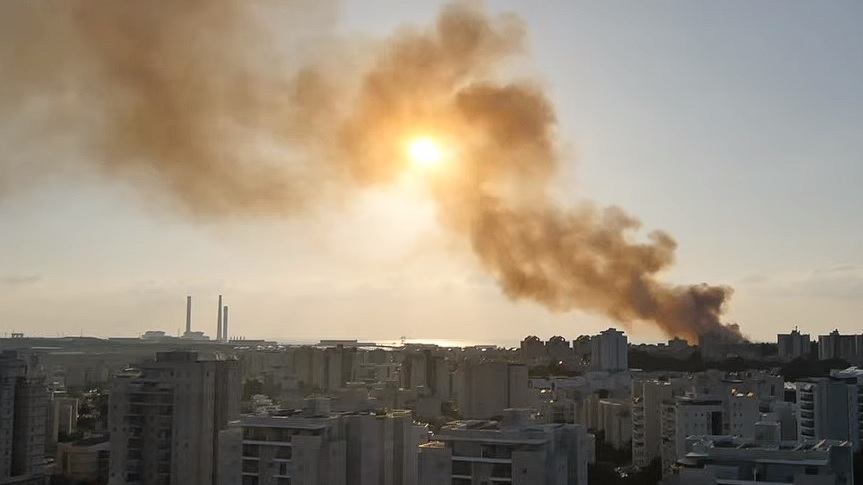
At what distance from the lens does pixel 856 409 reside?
73.5 ft

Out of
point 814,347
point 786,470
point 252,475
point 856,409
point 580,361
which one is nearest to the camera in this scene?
point 786,470

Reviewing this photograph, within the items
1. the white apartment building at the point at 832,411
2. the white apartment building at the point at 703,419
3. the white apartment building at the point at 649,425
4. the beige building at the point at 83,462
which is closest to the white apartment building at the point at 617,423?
the white apartment building at the point at 649,425

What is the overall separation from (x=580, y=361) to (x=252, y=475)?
4497cm

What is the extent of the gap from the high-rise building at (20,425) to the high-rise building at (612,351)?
35152 mm

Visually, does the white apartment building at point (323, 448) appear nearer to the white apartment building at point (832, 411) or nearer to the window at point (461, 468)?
the window at point (461, 468)

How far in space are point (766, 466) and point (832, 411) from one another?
10.2 m

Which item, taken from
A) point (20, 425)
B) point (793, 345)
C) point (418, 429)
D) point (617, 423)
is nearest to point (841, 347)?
point (793, 345)

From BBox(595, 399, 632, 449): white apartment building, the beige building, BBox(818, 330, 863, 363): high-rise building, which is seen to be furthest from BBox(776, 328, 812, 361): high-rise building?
the beige building

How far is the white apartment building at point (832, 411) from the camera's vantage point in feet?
71.7

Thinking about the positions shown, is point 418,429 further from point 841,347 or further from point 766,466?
point 841,347

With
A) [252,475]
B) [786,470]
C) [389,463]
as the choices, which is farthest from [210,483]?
[786,470]

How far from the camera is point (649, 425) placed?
23.7 meters

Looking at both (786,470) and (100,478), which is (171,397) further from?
(786,470)

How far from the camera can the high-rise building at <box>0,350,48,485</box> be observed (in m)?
21.2
